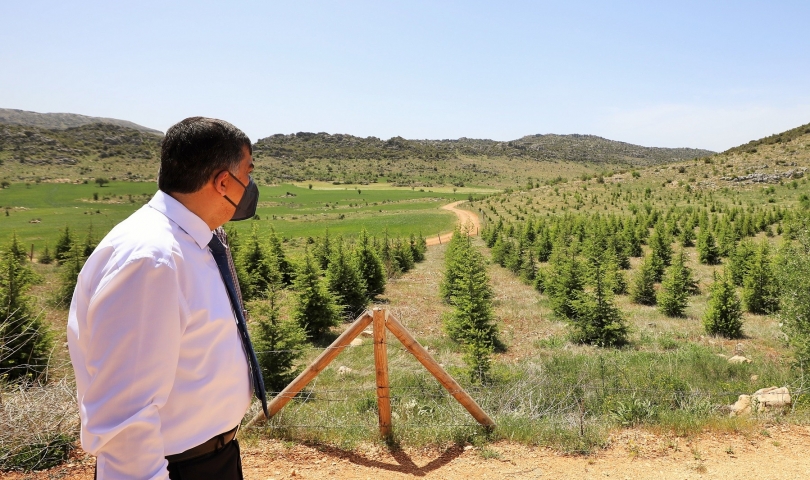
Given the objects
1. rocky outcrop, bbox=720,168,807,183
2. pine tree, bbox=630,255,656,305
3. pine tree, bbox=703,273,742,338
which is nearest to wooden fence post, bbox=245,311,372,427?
pine tree, bbox=703,273,742,338

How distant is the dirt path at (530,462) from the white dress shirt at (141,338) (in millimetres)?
3370

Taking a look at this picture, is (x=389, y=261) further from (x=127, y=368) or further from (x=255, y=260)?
(x=127, y=368)

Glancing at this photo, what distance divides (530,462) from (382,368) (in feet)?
6.09

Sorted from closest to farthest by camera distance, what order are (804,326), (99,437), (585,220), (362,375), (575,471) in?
(99,437)
(575,471)
(804,326)
(362,375)
(585,220)

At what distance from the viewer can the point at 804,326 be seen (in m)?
8.67

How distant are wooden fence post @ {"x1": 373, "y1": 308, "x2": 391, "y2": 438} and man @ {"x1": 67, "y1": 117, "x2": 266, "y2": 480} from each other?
8.52ft

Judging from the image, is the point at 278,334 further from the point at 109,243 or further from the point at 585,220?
the point at 585,220

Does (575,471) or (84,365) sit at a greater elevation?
(84,365)

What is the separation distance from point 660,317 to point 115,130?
324ft

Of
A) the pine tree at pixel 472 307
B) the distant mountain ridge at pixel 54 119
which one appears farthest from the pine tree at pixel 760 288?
the distant mountain ridge at pixel 54 119

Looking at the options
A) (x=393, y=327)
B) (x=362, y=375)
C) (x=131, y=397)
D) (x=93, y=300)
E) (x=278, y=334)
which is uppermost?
(x=93, y=300)

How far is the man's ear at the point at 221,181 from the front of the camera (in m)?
1.93

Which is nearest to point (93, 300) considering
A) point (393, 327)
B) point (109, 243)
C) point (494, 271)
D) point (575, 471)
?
point (109, 243)

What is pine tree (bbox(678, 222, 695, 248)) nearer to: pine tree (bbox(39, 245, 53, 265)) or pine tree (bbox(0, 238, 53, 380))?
pine tree (bbox(0, 238, 53, 380))
